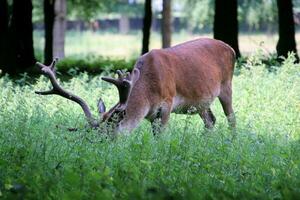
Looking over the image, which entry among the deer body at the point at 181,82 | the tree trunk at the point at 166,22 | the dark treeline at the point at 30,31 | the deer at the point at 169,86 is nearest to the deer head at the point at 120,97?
the deer at the point at 169,86

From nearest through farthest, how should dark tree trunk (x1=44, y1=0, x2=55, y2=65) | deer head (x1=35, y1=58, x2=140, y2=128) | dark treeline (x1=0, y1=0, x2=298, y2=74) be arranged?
deer head (x1=35, y1=58, x2=140, y2=128), dark treeline (x1=0, y1=0, x2=298, y2=74), dark tree trunk (x1=44, y1=0, x2=55, y2=65)

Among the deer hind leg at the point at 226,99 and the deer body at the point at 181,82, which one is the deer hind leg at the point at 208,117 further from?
the deer hind leg at the point at 226,99

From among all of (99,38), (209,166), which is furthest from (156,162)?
(99,38)

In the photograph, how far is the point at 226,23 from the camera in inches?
742

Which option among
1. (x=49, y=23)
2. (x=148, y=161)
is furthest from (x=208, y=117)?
(x=49, y=23)

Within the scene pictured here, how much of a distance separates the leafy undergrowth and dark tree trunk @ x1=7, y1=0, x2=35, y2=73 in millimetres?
9292

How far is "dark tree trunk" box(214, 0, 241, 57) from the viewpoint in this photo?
18.8 m

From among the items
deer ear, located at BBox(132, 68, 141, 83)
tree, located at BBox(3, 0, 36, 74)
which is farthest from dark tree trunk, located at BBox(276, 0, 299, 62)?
deer ear, located at BBox(132, 68, 141, 83)

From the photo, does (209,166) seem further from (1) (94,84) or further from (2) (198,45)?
(1) (94,84)

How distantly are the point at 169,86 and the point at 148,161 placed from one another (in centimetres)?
278

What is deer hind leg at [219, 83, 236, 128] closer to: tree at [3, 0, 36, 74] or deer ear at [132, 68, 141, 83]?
deer ear at [132, 68, 141, 83]

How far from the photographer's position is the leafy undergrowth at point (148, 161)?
5117 millimetres

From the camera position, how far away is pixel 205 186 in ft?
18.8

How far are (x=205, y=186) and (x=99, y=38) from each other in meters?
42.7
